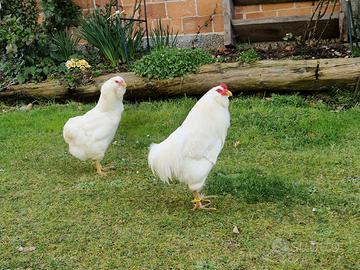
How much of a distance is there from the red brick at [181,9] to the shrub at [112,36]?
3.10 ft

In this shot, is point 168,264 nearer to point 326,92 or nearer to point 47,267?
point 47,267

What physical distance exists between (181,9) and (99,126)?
Answer: 4544mm

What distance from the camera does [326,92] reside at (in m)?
7.25

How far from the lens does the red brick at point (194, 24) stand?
9.32 meters

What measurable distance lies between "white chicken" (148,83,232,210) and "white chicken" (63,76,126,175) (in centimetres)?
105

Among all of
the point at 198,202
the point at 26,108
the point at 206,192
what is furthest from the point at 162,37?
the point at 198,202

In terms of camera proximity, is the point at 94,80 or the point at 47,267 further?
the point at 94,80

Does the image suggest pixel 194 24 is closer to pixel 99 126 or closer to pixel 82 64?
pixel 82 64

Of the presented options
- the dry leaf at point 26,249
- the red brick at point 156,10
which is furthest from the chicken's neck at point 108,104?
the red brick at point 156,10

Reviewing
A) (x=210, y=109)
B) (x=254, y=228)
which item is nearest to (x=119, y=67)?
(x=210, y=109)

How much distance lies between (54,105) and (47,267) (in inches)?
176

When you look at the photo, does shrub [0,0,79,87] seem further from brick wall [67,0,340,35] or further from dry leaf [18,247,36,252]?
dry leaf [18,247,36,252]

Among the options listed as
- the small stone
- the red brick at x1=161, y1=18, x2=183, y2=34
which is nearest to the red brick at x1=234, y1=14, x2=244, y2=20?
the red brick at x1=161, y1=18, x2=183, y2=34

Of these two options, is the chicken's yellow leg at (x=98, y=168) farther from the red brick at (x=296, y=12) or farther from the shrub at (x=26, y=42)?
the red brick at (x=296, y=12)
